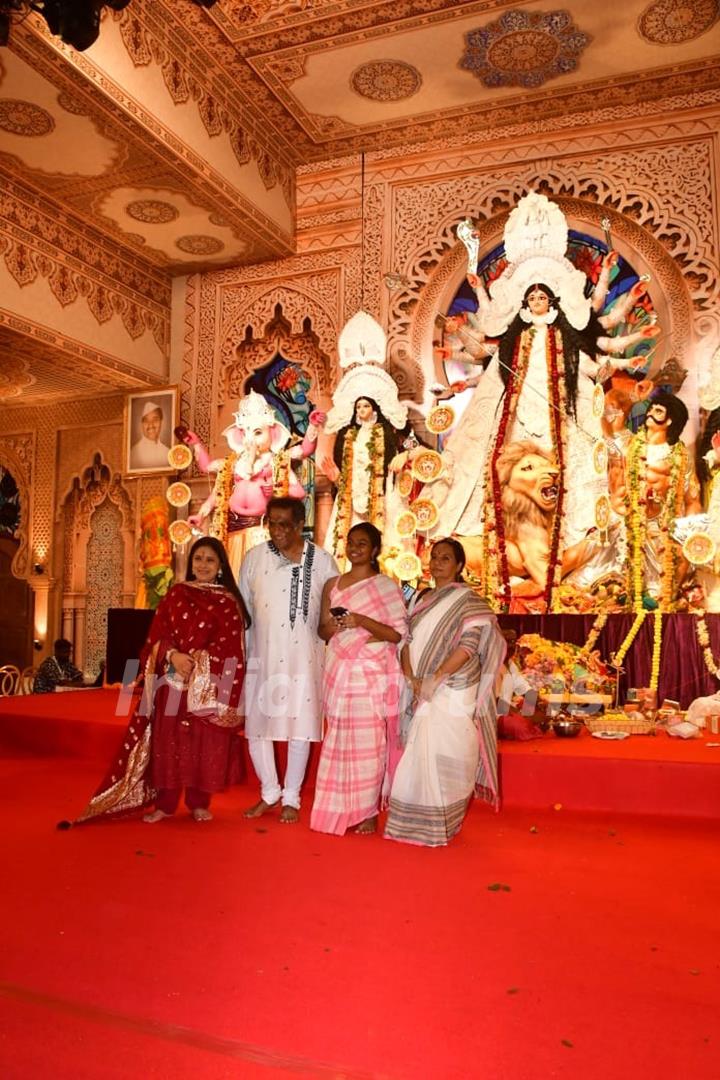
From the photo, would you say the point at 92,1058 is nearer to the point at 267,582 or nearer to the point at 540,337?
the point at 267,582

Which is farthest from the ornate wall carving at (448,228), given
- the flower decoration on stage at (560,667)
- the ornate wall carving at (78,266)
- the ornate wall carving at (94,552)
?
the flower decoration on stage at (560,667)

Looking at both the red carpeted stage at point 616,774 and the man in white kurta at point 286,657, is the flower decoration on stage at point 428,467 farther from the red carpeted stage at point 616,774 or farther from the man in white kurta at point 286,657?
the man in white kurta at point 286,657

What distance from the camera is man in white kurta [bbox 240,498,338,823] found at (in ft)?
12.4

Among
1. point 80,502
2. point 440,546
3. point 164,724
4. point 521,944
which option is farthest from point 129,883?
point 80,502

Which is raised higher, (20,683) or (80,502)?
(80,502)

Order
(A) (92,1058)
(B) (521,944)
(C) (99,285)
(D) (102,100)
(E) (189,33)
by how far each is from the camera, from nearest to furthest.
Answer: (A) (92,1058) < (B) (521,944) < (D) (102,100) < (E) (189,33) < (C) (99,285)

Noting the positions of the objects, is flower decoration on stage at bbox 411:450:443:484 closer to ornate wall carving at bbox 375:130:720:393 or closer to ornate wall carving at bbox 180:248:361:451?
ornate wall carving at bbox 375:130:720:393

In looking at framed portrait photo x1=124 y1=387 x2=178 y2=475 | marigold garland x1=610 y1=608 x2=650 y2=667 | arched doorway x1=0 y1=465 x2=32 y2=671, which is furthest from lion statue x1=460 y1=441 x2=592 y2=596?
arched doorway x1=0 y1=465 x2=32 y2=671

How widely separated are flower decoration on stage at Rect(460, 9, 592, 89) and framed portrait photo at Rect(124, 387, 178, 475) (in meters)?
4.32

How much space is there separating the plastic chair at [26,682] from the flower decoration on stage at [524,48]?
7.12m

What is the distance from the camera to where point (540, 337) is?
7746 millimetres

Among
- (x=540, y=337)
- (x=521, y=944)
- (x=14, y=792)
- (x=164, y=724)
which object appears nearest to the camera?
(x=521, y=944)

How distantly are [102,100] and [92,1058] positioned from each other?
250 inches

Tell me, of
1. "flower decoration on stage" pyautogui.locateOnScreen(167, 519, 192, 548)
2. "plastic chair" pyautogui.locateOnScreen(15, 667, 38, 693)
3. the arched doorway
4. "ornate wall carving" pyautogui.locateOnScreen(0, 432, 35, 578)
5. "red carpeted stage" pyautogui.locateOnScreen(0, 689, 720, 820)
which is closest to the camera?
"red carpeted stage" pyautogui.locateOnScreen(0, 689, 720, 820)
